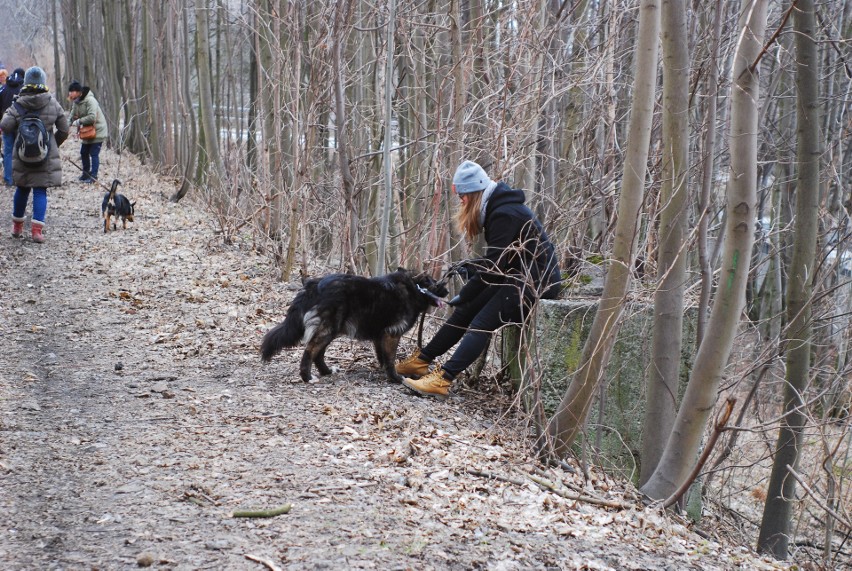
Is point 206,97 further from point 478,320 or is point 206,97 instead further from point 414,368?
point 478,320

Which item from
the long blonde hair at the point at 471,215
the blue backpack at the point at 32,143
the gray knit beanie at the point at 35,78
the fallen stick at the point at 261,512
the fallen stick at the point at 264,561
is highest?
the gray knit beanie at the point at 35,78

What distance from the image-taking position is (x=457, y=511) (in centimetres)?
466

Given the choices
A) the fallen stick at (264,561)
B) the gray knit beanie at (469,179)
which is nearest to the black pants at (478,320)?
the gray knit beanie at (469,179)

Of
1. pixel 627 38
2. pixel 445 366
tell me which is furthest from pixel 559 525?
pixel 627 38

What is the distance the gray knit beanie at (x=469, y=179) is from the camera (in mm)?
6652

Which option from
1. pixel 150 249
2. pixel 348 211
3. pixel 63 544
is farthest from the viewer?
pixel 150 249

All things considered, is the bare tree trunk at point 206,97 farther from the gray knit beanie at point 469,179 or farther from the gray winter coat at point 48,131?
the gray knit beanie at point 469,179

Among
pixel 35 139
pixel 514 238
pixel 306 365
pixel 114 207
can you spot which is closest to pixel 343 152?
pixel 306 365

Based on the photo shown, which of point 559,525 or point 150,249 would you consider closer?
point 559,525

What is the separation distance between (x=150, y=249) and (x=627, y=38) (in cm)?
760

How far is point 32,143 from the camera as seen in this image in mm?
11414

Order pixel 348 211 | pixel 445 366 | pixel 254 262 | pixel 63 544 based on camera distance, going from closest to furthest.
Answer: pixel 63 544 → pixel 445 366 → pixel 348 211 → pixel 254 262

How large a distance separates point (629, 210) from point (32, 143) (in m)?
8.99

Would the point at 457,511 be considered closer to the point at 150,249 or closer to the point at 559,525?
the point at 559,525
